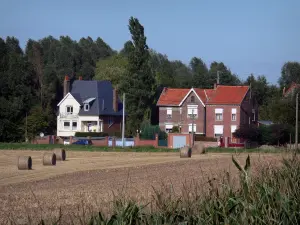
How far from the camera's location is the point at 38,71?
108812mm

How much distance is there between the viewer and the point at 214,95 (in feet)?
303

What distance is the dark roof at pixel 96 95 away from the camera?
324 feet

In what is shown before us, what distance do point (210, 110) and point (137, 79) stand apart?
1125 cm

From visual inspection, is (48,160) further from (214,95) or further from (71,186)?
(214,95)

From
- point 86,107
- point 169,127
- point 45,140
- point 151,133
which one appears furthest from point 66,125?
point 151,133

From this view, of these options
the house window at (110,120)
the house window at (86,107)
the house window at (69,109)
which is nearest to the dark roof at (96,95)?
the house window at (86,107)

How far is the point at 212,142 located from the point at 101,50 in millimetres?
114696

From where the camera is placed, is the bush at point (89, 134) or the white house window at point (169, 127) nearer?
the bush at point (89, 134)

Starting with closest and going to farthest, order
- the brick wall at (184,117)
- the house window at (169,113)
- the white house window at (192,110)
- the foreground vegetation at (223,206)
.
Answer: the foreground vegetation at (223,206), the brick wall at (184,117), the white house window at (192,110), the house window at (169,113)

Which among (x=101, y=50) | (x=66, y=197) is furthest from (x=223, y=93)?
(x=101, y=50)

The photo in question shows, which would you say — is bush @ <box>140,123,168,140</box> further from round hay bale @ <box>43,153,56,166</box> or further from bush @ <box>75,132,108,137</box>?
round hay bale @ <box>43,153,56,166</box>

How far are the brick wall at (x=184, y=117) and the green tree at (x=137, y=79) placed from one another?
2672 millimetres

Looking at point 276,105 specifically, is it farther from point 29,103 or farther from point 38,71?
point 38,71

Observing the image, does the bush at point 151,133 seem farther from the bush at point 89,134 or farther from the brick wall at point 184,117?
the bush at point 89,134
